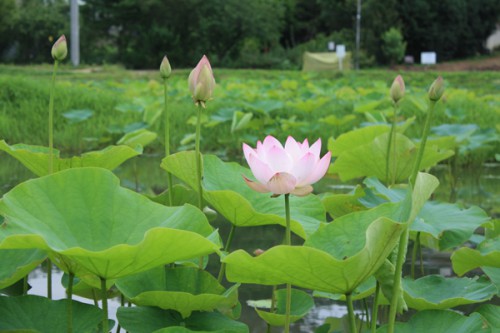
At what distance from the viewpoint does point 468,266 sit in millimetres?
821

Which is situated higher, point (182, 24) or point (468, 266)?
point (182, 24)

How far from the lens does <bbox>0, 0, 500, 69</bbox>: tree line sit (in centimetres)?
2006

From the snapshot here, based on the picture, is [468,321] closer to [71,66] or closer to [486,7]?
[71,66]

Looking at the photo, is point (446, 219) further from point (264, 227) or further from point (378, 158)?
point (264, 227)

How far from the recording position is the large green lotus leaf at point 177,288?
617mm

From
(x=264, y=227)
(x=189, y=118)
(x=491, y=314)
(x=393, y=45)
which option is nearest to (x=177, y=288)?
(x=491, y=314)

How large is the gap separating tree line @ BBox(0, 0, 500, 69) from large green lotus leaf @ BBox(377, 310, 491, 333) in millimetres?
19138

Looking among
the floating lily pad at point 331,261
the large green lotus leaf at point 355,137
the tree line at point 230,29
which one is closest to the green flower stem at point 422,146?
the floating lily pad at point 331,261

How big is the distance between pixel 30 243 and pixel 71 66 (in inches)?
586

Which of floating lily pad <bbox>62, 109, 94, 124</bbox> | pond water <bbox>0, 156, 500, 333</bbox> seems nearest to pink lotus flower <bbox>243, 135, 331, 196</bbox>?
pond water <bbox>0, 156, 500, 333</bbox>

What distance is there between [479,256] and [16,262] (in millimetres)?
427

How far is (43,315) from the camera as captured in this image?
2.11ft

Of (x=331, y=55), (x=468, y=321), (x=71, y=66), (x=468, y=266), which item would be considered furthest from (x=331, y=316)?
(x=331, y=55)

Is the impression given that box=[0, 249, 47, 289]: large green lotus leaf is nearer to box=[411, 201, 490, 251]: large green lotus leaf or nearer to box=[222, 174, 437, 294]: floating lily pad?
box=[222, 174, 437, 294]: floating lily pad
